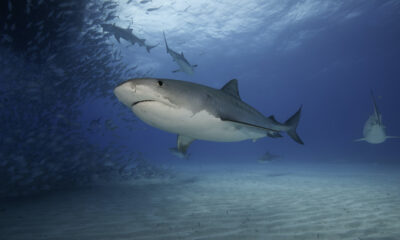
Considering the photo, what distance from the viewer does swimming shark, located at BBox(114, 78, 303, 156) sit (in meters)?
2.04

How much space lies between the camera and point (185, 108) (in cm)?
232

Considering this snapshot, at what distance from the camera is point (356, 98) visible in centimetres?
7819

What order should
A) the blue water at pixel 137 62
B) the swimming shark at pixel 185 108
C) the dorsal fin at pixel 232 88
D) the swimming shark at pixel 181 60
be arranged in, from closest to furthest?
the swimming shark at pixel 185 108 < the dorsal fin at pixel 232 88 < the blue water at pixel 137 62 < the swimming shark at pixel 181 60

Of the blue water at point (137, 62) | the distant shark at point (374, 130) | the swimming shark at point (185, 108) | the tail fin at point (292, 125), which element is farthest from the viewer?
the blue water at point (137, 62)

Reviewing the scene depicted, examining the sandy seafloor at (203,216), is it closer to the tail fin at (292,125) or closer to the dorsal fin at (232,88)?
the tail fin at (292,125)

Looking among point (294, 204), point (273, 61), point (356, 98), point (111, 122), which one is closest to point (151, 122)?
point (294, 204)

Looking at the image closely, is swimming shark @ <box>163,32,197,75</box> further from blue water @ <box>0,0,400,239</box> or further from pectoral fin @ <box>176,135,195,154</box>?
pectoral fin @ <box>176,135,195,154</box>

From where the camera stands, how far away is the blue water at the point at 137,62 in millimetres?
7762

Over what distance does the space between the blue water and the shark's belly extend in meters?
6.27

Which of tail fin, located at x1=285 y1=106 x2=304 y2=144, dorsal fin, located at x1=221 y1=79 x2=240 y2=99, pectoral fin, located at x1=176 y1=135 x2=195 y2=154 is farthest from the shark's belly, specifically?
tail fin, located at x1=285 y1=106 x2=304 y2=144

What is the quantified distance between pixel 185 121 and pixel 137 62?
1347 inches

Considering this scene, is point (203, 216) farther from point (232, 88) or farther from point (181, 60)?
point (181, 60)

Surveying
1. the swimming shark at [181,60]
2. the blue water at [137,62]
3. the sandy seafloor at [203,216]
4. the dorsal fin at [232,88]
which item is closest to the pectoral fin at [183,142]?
the dorsal fin at [232,88]

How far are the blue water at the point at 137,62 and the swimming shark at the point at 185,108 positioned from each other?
20.8 ft
